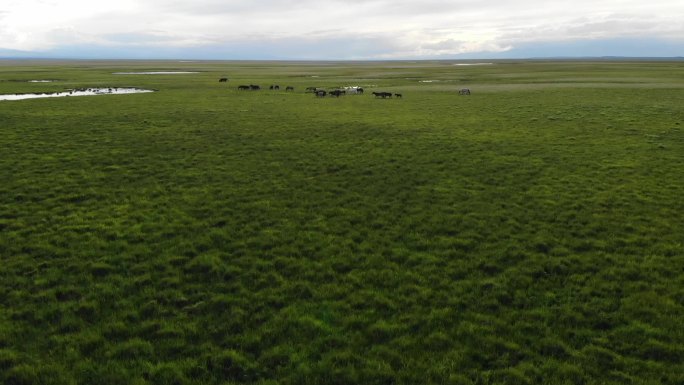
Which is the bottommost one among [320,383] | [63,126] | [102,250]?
[320,383]

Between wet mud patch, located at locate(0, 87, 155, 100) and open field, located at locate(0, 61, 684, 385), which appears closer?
open field, located at locate(0, 61, 684, 385)

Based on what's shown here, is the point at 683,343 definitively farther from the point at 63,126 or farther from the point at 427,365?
the point at 63,126

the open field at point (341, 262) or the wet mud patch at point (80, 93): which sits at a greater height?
the wet mud patch at point (80, 93)

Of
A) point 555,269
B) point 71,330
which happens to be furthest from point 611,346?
point 71,330

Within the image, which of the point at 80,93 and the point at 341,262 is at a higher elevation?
the point at 80,93

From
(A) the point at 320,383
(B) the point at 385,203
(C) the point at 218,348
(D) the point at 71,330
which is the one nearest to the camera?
(A) the point at 320,383

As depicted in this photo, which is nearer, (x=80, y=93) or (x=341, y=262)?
(x=341, y=262)

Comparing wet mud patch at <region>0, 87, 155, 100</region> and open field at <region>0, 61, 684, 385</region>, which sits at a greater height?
wet mud patch at <region>0, 87, 155, 100</region>

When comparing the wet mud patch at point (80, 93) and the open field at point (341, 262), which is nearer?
the open field at point (341, 262)
